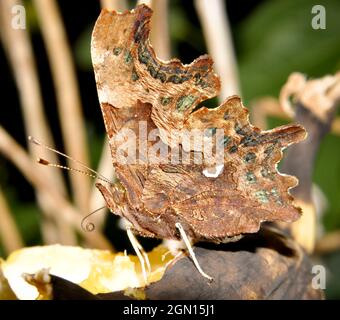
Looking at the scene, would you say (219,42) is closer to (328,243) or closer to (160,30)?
(160,30)

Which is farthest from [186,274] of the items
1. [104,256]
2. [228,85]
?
[228,85]

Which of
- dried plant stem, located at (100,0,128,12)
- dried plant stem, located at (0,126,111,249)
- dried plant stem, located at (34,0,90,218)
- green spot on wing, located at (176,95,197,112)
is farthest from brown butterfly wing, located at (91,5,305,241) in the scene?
dried plant stem, located at (34,0,90,218)

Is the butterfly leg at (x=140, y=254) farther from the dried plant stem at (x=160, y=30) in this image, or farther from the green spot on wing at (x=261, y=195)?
the dried plant stem at (x=160, y=30)

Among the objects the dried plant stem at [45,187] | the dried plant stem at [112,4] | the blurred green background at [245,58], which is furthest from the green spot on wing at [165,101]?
the blurred green background at [245,58]

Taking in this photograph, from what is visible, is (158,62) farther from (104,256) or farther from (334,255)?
(334,255)

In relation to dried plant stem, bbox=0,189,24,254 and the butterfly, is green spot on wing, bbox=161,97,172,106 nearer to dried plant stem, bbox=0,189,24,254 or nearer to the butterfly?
the butterfly
